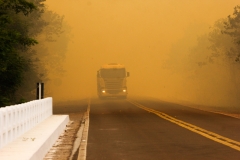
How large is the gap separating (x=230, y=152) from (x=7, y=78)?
67.5 feet

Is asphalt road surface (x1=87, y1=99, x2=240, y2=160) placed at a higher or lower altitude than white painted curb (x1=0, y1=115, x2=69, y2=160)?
lower

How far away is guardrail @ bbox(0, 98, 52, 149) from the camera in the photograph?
1281cm

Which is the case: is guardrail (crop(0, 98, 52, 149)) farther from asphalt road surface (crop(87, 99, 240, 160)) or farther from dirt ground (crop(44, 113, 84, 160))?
asphalt road surface (crop(87, 99, 240, 160))

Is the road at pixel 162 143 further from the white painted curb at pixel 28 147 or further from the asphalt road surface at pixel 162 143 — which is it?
the white painted curb at pixel 28 147

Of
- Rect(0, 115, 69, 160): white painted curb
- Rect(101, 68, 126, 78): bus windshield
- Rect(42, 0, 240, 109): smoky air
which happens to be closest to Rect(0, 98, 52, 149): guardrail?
Rect(0, 115, 69, 160): white painted curb

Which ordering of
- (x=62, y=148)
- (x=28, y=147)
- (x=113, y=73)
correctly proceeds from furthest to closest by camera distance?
(x=113, y=73) → (x=62, y=148) → (x=28, y=147)

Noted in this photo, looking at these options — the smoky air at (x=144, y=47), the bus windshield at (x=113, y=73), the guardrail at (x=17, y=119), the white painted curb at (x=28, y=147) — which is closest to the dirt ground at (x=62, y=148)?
the white painted curb at (x=28, y=147)

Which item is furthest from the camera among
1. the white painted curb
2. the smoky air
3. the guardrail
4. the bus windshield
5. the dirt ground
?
the smoky air

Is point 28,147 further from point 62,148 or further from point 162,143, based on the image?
point 162,143

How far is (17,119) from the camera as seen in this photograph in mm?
15023

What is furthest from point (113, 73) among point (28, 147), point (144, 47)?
point (144, 47)

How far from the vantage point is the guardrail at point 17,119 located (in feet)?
42.0

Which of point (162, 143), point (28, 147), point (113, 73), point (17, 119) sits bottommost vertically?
point (162, 143)

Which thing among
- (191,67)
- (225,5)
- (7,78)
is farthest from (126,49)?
(7,78)
